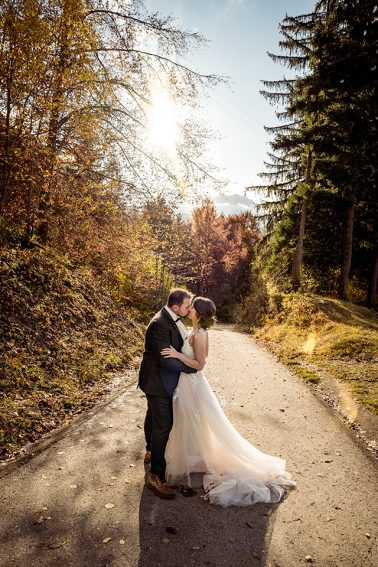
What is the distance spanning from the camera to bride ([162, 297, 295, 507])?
475 cm

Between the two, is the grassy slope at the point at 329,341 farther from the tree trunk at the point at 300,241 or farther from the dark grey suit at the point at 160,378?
the dark grey suit at the point at 160,378

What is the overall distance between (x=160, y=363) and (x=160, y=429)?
2.78 feet

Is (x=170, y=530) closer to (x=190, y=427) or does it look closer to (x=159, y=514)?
(x=159, y=514)

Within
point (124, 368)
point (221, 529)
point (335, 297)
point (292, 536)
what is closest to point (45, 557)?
point (221, 529)

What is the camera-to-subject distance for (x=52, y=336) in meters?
8.81

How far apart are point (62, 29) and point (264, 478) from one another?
907 cm

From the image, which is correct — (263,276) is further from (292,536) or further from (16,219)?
(292,536)

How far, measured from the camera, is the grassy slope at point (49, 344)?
20.3ft

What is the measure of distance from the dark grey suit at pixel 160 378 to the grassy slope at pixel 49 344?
2168mm

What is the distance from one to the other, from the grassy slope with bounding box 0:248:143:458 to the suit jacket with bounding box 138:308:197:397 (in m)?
2.32

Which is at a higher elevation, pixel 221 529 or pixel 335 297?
pixel 335 297

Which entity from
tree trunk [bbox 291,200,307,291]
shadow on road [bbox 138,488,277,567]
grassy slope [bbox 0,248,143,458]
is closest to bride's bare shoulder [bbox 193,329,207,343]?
shadow on road [bbox 138,488,277,567]

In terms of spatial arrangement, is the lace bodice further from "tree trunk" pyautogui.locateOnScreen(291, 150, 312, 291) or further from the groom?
"tree trunk" pyautogui.locateOnScreen(291, 150, 312, 291)

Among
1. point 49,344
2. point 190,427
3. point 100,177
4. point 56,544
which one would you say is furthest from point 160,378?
point 100,177
